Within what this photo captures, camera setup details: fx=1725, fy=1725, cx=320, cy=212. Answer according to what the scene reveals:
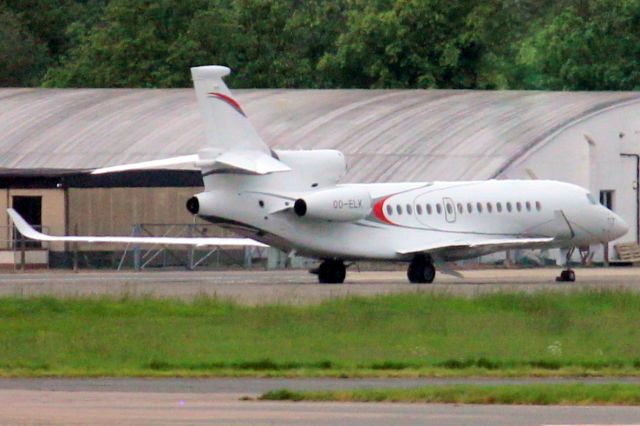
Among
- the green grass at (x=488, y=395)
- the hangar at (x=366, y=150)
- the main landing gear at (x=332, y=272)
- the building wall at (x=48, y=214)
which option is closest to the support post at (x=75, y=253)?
the hangar at (x=366, y=150)

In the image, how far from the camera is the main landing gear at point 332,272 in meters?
44.8

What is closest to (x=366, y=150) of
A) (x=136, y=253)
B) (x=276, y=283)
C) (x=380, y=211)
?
(x=136, y=253)

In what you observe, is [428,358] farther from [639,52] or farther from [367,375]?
[639,52]

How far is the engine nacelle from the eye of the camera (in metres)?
42.0

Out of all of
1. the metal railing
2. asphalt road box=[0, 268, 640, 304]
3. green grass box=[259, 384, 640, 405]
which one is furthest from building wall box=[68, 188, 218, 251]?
green grass box=[259, 384, 640, 405]

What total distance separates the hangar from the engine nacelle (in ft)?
44.5

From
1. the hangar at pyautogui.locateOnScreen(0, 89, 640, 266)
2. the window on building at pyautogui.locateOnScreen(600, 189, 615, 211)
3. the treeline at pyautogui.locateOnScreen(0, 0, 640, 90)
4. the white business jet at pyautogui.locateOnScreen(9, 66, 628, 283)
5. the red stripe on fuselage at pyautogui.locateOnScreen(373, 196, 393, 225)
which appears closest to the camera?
the white business jet at pyautogui.locateOnScreen(9, 66, 628, 283)

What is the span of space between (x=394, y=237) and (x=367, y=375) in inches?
854

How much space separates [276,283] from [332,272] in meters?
1.52

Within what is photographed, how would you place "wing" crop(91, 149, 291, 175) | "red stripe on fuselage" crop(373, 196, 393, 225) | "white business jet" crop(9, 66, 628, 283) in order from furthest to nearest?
"red stripe on fuselage" crop(373, 196, 393, 225)
"white business jet" crop(9, 66, 628, 283)
"wing" crop(91, 149, 291, 175)

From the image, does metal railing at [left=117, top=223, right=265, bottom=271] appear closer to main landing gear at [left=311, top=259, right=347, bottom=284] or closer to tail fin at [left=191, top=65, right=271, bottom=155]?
main landing gear at [left=311, top=259, right=347, bottom=284]

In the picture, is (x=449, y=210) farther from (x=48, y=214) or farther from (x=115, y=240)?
(x=48, y=214)

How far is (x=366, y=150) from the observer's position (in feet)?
194

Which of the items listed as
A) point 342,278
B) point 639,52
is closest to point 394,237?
point 342,278
